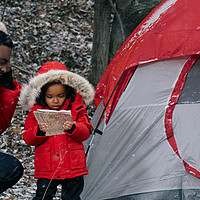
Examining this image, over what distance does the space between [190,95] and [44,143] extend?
4.62 feet

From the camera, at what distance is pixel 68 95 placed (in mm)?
3008

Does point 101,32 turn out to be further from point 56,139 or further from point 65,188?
point 65,188

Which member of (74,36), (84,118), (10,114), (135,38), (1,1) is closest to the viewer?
(10,114)

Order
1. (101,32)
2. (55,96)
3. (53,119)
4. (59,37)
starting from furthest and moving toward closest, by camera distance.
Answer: (59,37) < (101,32) < (55,96) < (53,119)

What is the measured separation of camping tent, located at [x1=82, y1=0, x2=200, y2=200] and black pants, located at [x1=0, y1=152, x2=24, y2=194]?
3.07 ft

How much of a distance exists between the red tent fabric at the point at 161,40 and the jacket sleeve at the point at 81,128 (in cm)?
41

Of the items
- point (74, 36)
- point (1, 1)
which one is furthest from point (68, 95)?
point (1, 1)

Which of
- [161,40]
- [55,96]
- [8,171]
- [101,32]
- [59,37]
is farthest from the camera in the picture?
[59,37]

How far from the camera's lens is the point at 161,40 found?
2963 millimetres

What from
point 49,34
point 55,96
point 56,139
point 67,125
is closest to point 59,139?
point 56,139

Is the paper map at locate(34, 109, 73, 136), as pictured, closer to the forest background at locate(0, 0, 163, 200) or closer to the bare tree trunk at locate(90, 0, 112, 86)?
the forest background at locate(0, 0, 163, 200)

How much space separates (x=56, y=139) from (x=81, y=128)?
0.89 feet

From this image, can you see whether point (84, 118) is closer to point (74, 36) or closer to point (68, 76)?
point (68, 76)

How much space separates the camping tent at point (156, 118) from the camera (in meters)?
2.85
